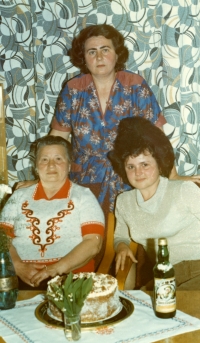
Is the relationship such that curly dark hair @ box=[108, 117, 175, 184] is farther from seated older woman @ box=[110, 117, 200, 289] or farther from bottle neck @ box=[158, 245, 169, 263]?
bottle neck @ box=[158, 245, 169, 263]

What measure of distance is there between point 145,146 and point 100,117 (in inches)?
27.2

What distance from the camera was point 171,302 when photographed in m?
1.38

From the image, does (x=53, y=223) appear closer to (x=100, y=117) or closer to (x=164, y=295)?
(x=100, y=117)

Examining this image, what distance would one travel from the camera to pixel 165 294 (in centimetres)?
138

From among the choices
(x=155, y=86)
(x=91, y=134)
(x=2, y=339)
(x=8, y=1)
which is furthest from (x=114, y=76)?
(x=2, y=339)

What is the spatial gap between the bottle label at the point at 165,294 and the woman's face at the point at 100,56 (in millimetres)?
1686

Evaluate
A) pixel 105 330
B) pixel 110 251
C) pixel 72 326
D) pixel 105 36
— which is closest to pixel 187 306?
pixel 105 330

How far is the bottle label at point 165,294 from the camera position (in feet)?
4.49

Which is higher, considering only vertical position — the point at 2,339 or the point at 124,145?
the point at 124,145

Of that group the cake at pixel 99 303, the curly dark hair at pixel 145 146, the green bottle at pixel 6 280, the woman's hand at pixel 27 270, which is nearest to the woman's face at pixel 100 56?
the curly dark hair at pixel 145 146

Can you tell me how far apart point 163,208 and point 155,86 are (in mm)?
1534

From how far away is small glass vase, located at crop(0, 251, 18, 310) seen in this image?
154cm

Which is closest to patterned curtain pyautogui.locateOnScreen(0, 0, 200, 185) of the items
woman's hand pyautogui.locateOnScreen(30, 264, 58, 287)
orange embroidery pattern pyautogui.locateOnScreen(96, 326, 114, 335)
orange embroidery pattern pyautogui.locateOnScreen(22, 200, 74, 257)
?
orange embroidery pattern pyautogui.locateOnScreen(22, 200, 74, 257)

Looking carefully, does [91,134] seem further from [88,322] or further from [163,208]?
[88,322]
